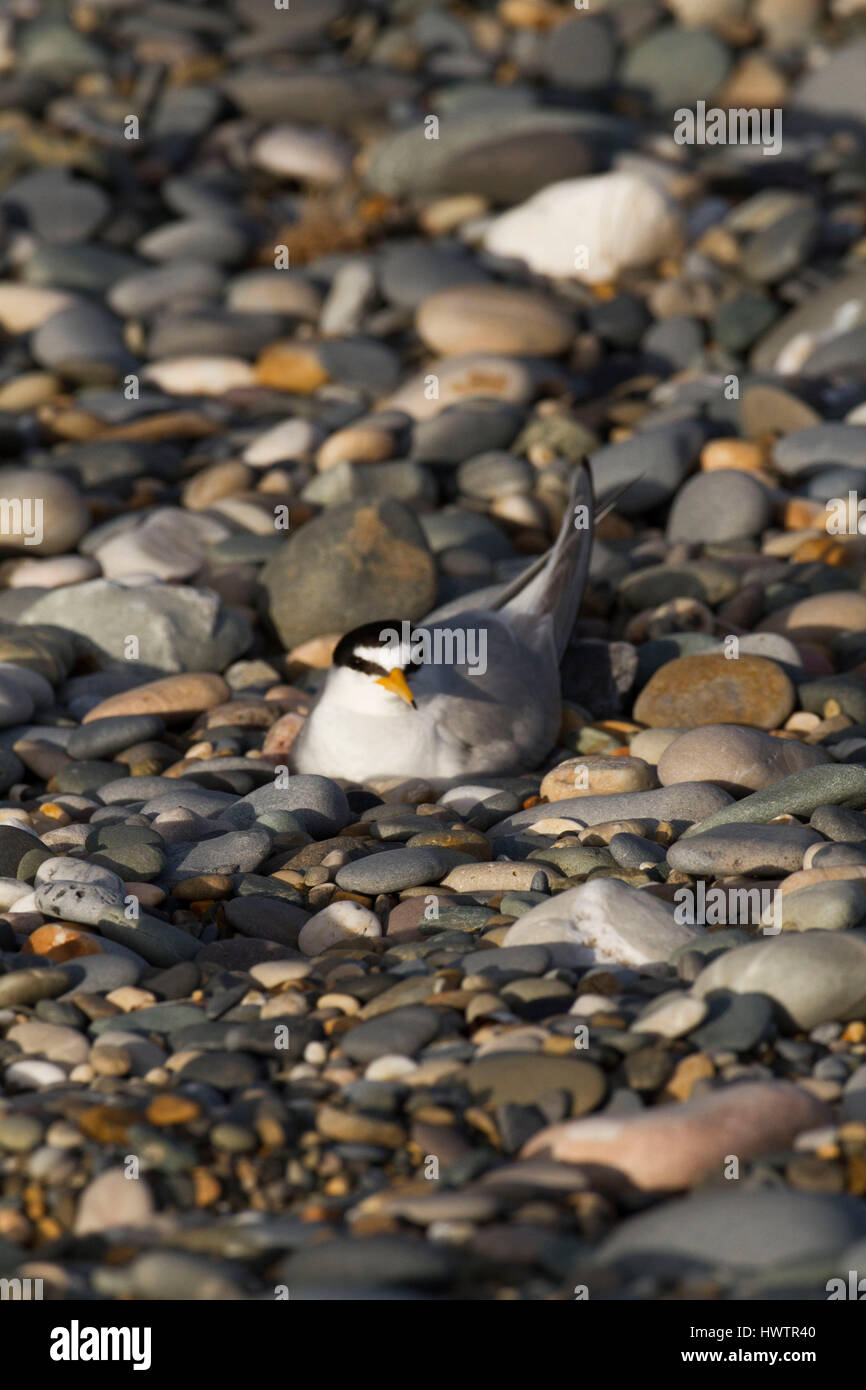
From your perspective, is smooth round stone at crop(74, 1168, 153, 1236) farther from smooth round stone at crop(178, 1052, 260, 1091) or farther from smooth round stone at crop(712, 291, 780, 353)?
smooth round stone at crop(712, 291, 780, 353)

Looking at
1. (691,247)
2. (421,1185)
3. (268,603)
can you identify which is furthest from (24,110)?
(421,1185)

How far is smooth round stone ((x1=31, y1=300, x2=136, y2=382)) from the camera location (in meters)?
9.28

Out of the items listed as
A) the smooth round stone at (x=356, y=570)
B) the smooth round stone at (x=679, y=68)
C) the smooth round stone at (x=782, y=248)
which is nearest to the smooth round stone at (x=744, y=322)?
the smooth round stone at (x=782, y=248)

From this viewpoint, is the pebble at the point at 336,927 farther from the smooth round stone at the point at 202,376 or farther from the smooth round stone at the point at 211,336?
the smooth round stone at the point at 211,336

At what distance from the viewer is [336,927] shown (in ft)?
13.5

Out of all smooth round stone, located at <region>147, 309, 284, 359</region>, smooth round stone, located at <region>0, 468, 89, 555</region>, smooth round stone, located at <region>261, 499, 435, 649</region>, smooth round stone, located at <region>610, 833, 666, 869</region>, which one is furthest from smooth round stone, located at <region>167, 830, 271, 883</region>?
smooth round stone, located at <region>147, 309, 284, 359</region>

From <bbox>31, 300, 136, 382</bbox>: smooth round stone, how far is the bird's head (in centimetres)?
468

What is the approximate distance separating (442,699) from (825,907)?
2027 millimetres

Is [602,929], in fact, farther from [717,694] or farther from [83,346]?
[83,346]

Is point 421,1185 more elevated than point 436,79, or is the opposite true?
point 436,79
